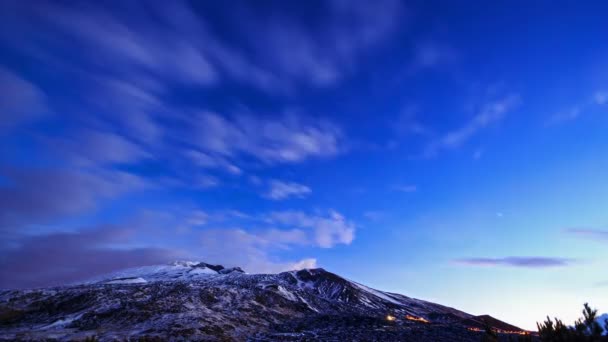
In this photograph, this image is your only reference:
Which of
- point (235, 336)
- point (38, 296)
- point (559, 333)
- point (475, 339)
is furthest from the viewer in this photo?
point (38, 296)

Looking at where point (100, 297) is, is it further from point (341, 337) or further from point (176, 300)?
point (341, 337)

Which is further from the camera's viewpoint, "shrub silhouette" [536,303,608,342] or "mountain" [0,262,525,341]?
"mountain" [0,262,525,341]

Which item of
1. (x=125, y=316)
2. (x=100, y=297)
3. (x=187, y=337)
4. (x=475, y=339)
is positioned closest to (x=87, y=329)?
(x=125, y=316)

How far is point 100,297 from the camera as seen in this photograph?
107375 millimetres

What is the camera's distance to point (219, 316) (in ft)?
270

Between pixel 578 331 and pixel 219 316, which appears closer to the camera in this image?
pixel 578 331

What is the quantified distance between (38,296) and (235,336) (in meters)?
90.3

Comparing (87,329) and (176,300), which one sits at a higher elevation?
(176,300)

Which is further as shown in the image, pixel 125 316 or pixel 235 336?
pixel 125 316

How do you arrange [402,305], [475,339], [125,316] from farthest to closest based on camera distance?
[402,305]
[125,316]
[475,339]

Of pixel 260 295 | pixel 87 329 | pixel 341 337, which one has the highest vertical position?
pixel 260 295

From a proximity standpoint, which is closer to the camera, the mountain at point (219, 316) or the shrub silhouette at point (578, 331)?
the shrub silhouette at point (578, 331)

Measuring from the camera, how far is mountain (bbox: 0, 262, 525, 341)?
62188 millimetres

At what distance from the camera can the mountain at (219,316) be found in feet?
204
